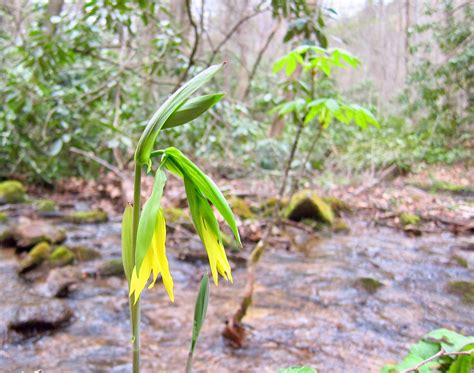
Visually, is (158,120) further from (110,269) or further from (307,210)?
(307,210)

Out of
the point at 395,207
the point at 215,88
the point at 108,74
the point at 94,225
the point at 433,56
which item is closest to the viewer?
the point at 94,225

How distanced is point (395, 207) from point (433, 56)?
562cm

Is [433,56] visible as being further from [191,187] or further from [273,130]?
[191,187]

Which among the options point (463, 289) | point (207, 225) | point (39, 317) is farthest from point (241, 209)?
point (207, 225)

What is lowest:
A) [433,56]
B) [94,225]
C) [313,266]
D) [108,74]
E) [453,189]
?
[94,225]

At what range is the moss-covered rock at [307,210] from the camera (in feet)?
16.2

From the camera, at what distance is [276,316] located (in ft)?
7.86

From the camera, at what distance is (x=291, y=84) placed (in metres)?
2.41

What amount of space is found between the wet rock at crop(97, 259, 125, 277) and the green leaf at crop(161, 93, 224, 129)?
265 centimetres

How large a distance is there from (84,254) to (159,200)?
3.12 m

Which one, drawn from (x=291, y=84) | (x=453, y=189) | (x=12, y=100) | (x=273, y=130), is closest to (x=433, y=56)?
(x=453, y=189)

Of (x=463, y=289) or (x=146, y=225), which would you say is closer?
(x=146, y=225)

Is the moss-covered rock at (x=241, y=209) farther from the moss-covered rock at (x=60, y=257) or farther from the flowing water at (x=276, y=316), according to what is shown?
the moss-covered rock at (x=60, y=257)

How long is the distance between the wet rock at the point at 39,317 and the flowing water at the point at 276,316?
0.05m
